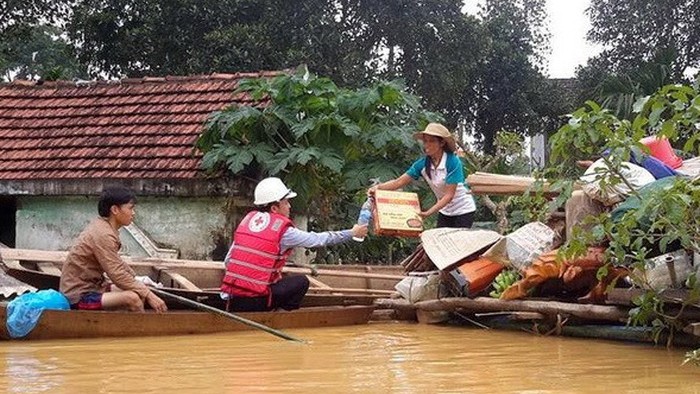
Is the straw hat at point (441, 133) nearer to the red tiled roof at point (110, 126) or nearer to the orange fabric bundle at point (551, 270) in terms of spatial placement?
the orange fabric bundle at point (551, 270)

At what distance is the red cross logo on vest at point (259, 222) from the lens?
8891 mm

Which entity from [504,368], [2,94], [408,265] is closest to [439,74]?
[2,94]

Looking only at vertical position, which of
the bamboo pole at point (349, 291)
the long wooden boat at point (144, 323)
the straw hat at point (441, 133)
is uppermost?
the straw hat at point (441, 133)

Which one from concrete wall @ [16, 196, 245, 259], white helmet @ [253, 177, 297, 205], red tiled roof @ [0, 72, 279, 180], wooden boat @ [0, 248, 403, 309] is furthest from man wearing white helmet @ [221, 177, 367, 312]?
red tiled roof @ [0, 72, 279, 180]

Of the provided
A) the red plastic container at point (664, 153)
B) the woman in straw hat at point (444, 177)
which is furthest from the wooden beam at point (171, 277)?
the red plastic container at point (664, 153)

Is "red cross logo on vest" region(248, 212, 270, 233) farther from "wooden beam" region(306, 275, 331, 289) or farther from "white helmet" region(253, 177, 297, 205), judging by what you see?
"wooden beam" region(306, 275, 331, 289)

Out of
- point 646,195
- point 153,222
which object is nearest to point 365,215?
point 646,195

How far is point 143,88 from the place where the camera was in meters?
15.6

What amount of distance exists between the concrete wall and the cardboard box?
4.38 m

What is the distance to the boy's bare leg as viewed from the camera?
26.9 ft

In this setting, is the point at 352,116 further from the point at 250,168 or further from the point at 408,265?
the point at 408,265

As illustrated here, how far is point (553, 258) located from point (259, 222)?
2592 millimetres

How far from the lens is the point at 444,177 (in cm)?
959

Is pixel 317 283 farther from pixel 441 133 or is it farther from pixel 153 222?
pixel 153 222
